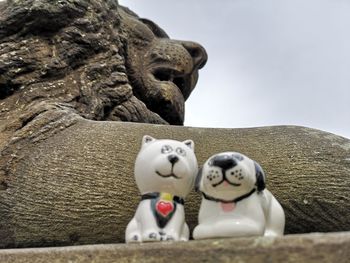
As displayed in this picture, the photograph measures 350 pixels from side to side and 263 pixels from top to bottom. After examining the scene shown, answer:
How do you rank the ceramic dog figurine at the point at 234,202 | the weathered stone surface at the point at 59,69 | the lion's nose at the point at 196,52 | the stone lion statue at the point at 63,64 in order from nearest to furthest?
the ceramic dog figurine at the point at 234,202 < the weathered stone surface at the point at 59,69 < the stone lion statue at the point at 63,64 < the lion's nose at the point at 196,52

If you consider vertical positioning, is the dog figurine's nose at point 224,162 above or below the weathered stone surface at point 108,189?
above

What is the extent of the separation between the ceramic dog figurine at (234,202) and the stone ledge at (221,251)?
0.07 meters

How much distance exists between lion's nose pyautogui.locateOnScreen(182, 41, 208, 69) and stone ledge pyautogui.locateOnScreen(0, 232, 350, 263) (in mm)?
1554

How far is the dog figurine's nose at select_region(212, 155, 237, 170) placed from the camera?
0.86 meters

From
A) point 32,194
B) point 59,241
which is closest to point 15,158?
point 32,194

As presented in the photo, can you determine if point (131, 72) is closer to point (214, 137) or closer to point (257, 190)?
point (214, 137)

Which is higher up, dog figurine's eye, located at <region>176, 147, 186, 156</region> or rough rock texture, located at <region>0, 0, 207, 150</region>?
rough rock texture, located at <region>0, 0, 207, 150</region>

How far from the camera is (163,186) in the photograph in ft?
3.06

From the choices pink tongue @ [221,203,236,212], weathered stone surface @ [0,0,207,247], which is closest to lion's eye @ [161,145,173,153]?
pink tongue @ [221,203,236,212]

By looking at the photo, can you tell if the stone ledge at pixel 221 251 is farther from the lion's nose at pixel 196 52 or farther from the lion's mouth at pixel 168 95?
the lion's nose at pixel 196 52

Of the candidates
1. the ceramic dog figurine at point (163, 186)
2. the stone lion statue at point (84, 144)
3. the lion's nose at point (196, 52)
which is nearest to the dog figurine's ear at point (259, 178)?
the ceramic dog figurine at point (163, 186)

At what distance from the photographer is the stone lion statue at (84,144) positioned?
1.29 meters

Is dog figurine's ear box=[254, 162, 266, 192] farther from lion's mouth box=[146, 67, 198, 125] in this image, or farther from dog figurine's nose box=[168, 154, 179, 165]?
lion's mouth box=[146, 67, 198, 125]

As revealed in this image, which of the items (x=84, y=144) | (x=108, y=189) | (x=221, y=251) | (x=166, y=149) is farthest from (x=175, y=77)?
(x=221, y=251)
